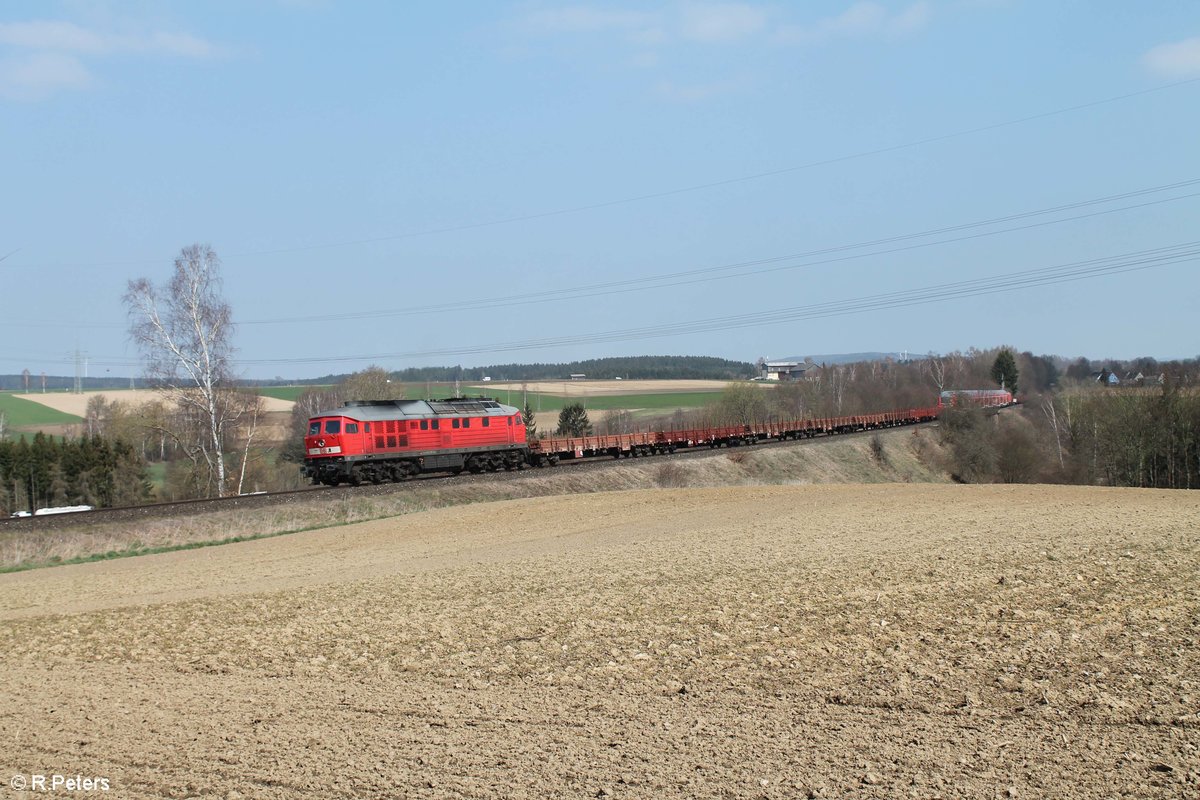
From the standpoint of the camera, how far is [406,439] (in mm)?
43031

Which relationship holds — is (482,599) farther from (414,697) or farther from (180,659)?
(414,697)

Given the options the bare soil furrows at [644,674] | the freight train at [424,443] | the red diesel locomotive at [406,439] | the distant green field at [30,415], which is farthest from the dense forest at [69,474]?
the bare soil furrows at [644,674]

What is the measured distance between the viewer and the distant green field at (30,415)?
113m

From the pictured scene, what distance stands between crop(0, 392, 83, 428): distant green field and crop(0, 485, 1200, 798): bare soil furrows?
10494 cm

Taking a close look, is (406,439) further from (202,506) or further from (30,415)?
(30,415)

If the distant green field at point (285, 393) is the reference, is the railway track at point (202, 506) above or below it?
below

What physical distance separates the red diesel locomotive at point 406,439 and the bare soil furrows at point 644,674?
18391 mm

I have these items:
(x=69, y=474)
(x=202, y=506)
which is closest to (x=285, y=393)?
(x=69, y=474)

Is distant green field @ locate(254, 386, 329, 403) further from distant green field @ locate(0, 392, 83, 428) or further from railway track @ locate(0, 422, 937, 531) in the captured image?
railway track @ locate(0, 422, 937, 531)

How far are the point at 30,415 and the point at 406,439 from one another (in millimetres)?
95209

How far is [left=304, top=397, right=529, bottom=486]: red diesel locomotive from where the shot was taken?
40.4 metres

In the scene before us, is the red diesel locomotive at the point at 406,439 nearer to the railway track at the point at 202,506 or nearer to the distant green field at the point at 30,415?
the railway track at the point at 202,506

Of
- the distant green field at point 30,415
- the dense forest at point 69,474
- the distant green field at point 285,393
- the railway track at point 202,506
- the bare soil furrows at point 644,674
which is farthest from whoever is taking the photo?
the distant green field at point 285,393

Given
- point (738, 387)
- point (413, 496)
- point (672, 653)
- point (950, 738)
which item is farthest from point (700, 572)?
point (738, 387)
